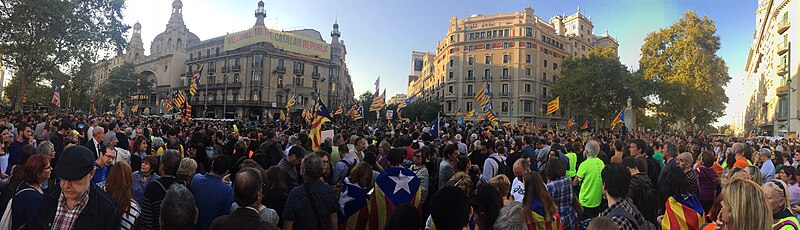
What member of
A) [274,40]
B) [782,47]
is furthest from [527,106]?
[274,40]

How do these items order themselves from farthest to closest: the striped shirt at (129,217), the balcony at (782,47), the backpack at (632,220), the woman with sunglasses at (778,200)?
1. the balcony at (782,47)
2. the backpack at (632,220)
3. the woman with sunglasses at (778,200)
4. the striped shirt at (129,217)

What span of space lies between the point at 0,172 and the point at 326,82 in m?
62.2

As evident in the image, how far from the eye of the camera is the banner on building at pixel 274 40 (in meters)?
60.7

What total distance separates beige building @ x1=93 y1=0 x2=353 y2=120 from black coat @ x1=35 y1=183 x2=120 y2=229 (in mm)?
57022

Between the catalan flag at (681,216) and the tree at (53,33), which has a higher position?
the tree at (53,33)

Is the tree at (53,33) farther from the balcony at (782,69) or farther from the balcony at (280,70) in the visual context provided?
the balcony at (782,69)

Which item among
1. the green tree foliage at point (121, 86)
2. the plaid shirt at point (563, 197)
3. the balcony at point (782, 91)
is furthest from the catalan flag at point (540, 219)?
the green tree foliage at point (121, 86)

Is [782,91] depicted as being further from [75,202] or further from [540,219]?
[75,202]

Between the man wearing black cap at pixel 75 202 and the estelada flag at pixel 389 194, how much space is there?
8.14 feet

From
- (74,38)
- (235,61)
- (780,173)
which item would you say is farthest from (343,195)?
(235,61)

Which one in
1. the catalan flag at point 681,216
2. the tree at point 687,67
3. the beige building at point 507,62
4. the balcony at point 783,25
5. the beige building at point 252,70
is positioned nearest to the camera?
the catalan flag at point 681,216

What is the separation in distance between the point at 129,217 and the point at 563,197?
13.5ft

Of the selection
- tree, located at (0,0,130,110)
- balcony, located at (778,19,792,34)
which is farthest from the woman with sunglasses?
balcony, located at (778,19,792,34)

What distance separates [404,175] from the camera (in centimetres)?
463
